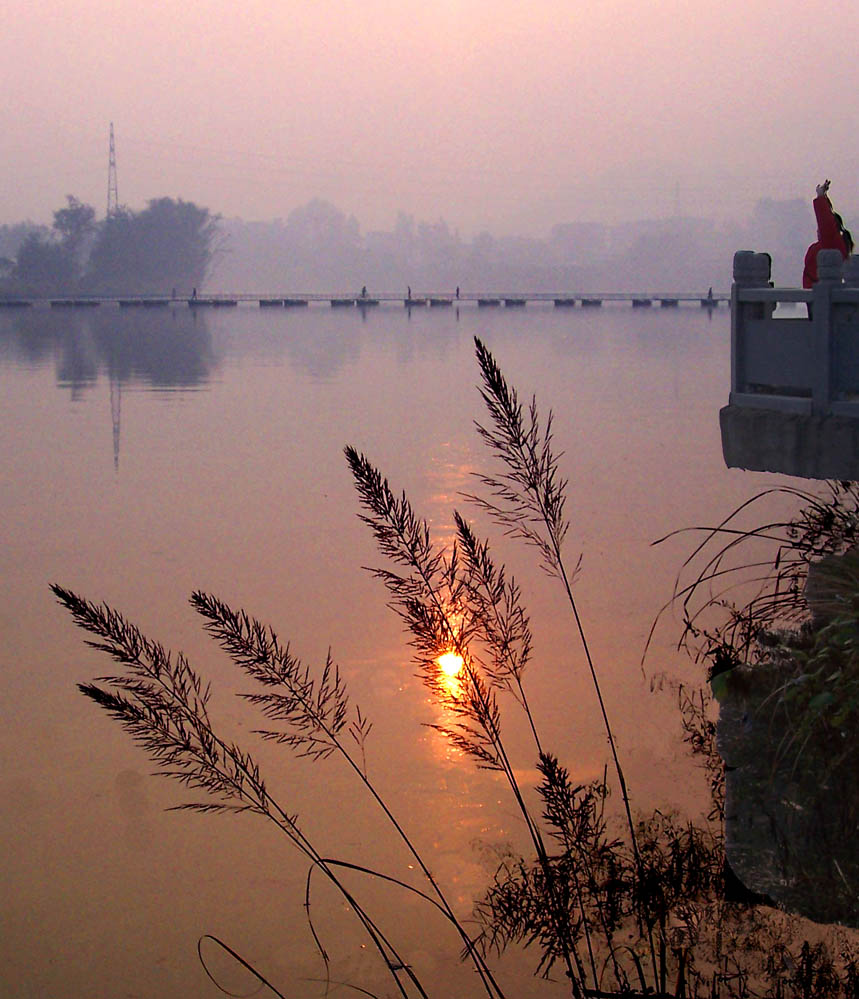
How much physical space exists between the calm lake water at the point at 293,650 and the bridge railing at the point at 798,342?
221cm

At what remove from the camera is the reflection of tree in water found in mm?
40125

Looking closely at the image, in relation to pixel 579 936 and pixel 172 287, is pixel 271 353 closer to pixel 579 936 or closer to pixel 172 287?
pixel 579 936

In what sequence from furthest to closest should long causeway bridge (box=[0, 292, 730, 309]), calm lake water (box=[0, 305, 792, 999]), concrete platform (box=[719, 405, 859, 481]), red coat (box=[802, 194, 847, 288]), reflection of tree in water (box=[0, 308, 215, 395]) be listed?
1. long causeway bridge (box=[0, 292, 730, 309])
2. reflection of tree in water (box=[0, 308, 215, 395])
3. red coat (box=[802, 194, 847, 288])
4. concrete platform (box=[719, 405, 859, 481])
5. calm lake water (box=[0, 305, 792, 999])

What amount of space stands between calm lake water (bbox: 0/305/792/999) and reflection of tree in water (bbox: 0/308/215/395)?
9.90 m

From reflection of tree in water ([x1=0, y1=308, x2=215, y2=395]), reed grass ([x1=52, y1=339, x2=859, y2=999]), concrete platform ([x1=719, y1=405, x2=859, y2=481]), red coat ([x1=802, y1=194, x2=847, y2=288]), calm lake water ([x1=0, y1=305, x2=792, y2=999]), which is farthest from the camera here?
reflection of tree in water ([x1=0, y1=308, x2=215, y2=395])

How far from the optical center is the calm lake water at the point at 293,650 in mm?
6336

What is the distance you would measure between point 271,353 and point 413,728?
46.1m

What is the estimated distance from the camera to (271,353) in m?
53.8

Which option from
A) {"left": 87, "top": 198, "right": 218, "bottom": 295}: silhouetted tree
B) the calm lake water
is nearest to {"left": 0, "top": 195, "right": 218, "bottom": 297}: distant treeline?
{"left": 87, "top": 198, "right": 218, "bottom": 295}: silhouetted tree

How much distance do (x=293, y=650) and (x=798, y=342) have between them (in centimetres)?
477

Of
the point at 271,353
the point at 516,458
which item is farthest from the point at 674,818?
the point at 271,353

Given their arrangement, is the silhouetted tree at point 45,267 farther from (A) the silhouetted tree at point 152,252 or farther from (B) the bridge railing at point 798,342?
(B) the bridge railing at point 798,342

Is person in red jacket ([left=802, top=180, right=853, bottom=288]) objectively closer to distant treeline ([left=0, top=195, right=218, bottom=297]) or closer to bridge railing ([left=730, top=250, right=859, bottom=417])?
bridge railing ([left=730, top=250, right=859, bottom=417])

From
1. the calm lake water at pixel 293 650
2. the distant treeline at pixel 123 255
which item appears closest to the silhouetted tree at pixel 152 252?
the distant treeline at pixel 123 255
